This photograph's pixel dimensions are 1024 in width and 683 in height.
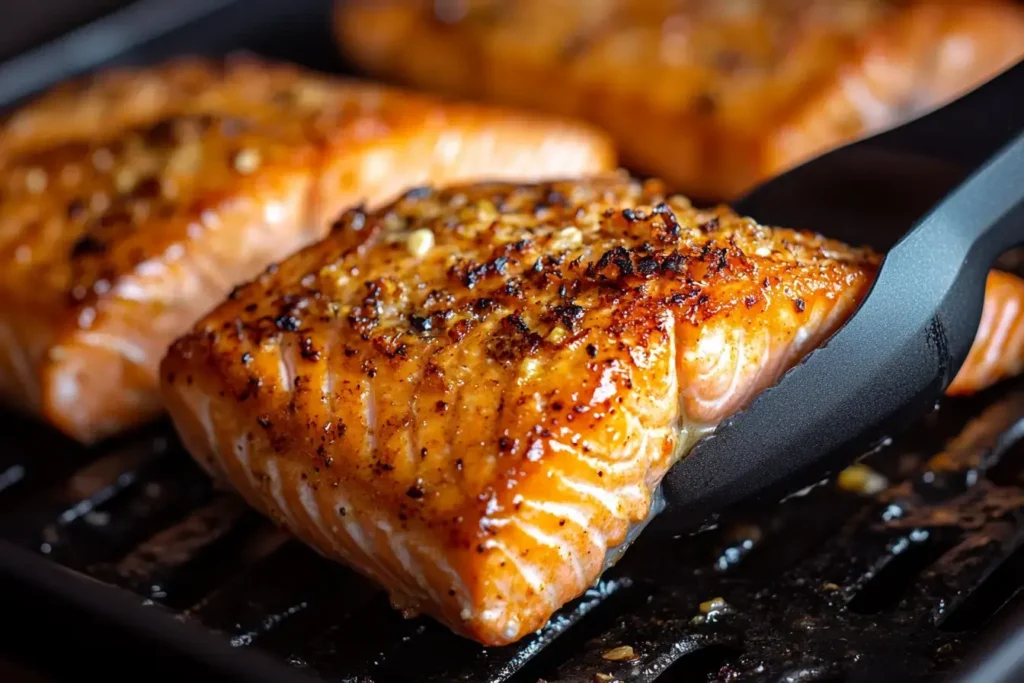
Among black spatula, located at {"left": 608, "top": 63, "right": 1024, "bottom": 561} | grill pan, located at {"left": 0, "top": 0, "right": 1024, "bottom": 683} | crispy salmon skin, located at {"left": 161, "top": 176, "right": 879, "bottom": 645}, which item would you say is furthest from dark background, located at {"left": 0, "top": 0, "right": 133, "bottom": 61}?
black spatula, located at {"left": 608, "top": 63, "right": 1024, "bottom": 561}

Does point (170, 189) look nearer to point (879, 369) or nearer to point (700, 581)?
point (700, 581)

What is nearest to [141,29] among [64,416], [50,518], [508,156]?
[508,156]

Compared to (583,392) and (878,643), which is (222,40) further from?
(878,643)

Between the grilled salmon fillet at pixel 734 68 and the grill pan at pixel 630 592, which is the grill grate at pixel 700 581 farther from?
the grilled salmon fillet at pixel 734 68

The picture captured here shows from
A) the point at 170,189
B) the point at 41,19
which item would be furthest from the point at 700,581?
the point at 41,19

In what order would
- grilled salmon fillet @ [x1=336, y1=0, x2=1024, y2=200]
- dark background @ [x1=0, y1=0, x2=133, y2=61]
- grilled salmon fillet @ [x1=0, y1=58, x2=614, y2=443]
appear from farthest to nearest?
dark background @ [x1=0, y1=0, x2=133, y2=61] → grilled salmon fillet @ [x1=336, y1=0, x2=1024, y2=200] → grilled salmon fillet @ [x1=0, y1=58, x2=614, y2=443]

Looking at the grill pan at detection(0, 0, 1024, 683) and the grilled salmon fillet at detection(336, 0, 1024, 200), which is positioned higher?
the grilled salmon fillet at detection(336, 0, 1024, 200)

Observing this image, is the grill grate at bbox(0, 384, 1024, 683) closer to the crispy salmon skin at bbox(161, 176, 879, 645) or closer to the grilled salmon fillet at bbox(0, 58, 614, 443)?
the crispy salmon skin at bbox(161, 176, 879, 645)

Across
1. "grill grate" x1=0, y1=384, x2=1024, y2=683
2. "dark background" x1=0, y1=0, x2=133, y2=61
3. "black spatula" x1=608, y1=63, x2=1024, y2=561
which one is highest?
"dark background" x1=0, y1=0, x2=133, y2=61
